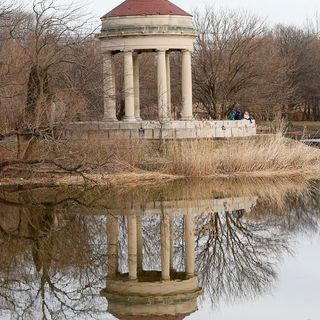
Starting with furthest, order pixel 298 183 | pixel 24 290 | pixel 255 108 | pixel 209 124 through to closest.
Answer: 1. pixel 255 108
2. pixel 209 124
3. pixel 298 183
4. pixel 24 290

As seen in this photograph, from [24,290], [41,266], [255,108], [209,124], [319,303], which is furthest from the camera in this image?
[255,108]

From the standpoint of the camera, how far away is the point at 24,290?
18484 mm

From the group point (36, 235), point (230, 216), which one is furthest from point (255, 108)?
point (36, 235)

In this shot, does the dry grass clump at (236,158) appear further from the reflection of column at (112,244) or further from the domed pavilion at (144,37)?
the reflection of column at (112,244)

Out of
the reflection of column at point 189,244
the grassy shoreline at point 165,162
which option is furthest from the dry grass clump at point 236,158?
the reflection of column at point 189,244

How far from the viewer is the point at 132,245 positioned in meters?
23.9

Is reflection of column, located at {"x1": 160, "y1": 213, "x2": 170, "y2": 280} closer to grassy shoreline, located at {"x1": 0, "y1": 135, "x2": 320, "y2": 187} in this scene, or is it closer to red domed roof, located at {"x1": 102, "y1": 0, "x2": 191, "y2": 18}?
grassy shoreline, located at {"x1": 0, "y1": 135, "x2": 320, "y2": 187}

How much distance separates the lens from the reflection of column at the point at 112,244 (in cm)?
2078

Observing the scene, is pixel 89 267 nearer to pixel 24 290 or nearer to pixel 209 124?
pixel 24 290

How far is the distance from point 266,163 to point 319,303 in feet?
75.4

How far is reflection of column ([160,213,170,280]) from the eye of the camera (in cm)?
2120

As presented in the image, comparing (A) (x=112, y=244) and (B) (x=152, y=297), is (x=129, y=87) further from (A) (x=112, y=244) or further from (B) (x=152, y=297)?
(B) (x=152, y=297)

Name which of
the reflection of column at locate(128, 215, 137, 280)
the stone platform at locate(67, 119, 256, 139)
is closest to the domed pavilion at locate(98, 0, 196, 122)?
the stone platform at locate(67, 119, 256, 139)

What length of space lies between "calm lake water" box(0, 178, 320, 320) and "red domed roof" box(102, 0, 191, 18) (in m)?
12.6
